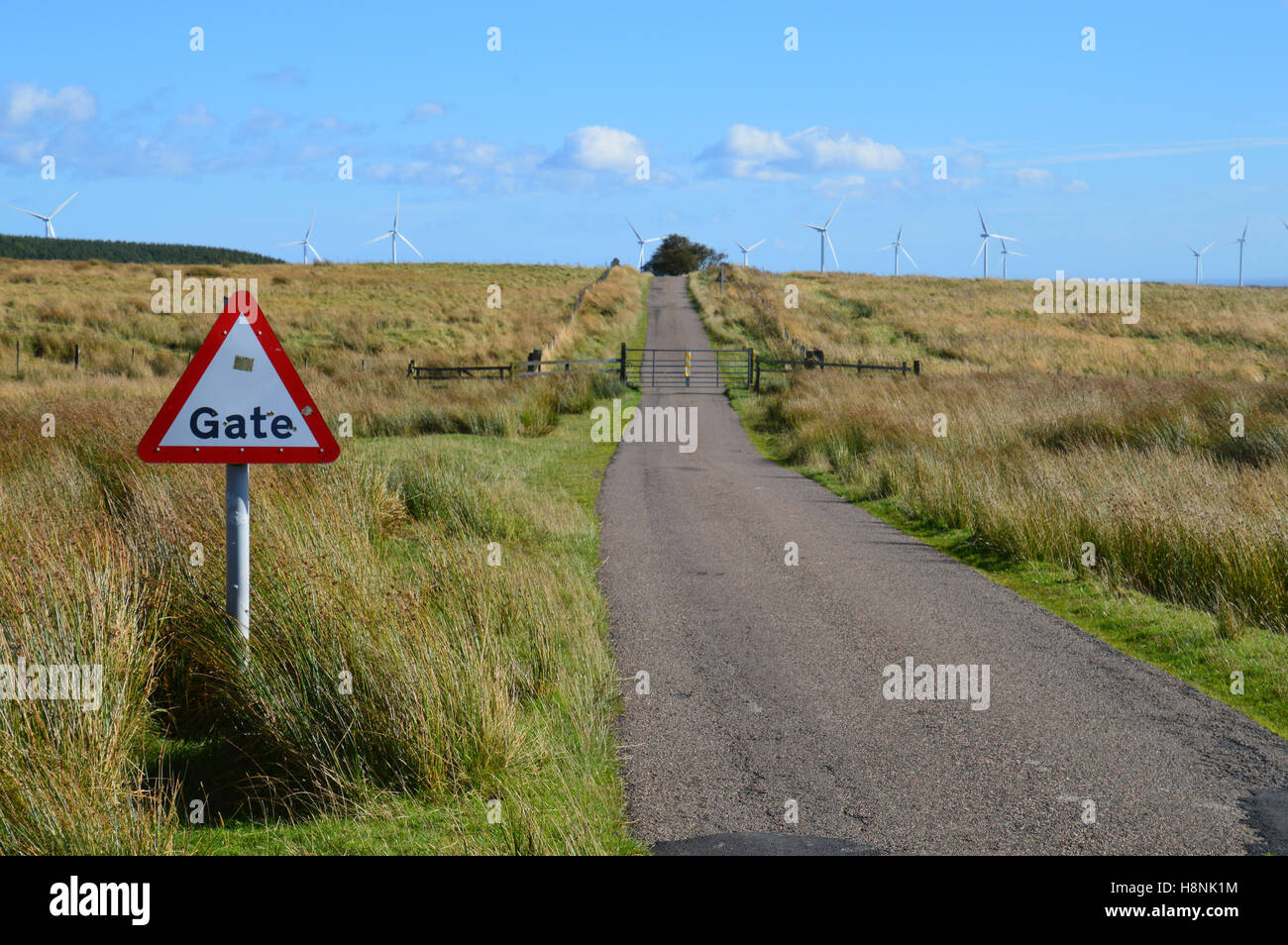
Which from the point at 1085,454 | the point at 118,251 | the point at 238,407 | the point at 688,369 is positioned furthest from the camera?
the point at 118,251

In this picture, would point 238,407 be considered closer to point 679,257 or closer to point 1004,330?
point 1004,330

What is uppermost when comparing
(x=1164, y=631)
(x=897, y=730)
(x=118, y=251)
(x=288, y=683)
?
(x=118, y=251)

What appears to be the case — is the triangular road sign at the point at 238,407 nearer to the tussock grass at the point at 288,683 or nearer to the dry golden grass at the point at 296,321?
the tussock grass at the point at 288,683

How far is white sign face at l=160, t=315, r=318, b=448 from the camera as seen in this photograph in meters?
5.10

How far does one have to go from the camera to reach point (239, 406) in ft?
16.9

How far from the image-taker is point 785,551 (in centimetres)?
1132

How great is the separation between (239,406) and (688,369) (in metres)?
33.7

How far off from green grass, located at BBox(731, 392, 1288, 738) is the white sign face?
5.95 metres

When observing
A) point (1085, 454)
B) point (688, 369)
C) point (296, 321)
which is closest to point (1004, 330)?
point (688, 369)

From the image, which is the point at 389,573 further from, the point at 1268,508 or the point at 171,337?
the point at 171,337

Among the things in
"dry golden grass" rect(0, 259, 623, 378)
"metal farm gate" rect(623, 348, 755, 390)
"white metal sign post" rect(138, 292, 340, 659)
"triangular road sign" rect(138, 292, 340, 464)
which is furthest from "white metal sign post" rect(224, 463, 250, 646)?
"metal farm gate" rect(623, 348, 755, 390)

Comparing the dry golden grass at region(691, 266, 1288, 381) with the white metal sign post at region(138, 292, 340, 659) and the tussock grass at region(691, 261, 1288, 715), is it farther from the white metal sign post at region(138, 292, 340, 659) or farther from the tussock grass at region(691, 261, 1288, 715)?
the white metal sign post at region(138, 292, 340, 659)
